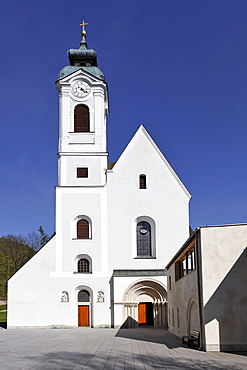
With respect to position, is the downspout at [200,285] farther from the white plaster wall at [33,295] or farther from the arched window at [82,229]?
the white plaster wall at [33,295]

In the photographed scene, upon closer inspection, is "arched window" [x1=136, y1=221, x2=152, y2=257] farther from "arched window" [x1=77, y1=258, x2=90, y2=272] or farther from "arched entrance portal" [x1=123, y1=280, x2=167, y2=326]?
"arched window" [x1=77, y1=258, x2=90, y2=272]

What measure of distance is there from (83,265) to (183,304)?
14029 millimetres

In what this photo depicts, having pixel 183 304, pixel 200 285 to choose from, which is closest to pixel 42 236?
pixel 183 304

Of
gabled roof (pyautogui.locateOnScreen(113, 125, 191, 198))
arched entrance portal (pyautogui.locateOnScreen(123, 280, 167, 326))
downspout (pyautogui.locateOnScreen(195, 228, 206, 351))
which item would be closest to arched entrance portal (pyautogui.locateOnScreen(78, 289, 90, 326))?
arched entrance portal (pyautogui.locateOnScreen(123, 280, 167, 326))

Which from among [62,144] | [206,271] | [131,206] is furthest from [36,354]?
[62,144]

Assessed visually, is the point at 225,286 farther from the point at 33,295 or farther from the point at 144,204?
the point at 33,295

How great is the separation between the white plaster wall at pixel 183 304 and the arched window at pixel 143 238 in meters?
5.71

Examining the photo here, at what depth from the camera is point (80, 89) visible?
137 ft

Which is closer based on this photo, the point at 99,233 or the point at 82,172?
the point at 99,233

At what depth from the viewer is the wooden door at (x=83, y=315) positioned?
1452 inches

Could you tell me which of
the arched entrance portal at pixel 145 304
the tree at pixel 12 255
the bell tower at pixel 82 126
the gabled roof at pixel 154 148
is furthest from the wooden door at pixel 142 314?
the tree at pixel 12 255

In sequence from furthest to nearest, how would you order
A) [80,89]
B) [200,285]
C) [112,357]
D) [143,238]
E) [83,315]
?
[80,89]
[143,238]
[83,315]
[200,285]
[112,357]

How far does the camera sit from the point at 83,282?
37000 millimetres

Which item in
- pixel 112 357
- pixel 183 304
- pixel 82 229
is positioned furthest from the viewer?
pixel 82 229
